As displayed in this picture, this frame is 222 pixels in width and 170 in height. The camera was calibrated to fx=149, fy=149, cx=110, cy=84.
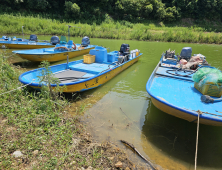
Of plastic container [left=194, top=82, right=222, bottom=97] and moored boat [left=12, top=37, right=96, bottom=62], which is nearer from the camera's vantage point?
plastic container [left=194, top=82, right=222, bottom=97]

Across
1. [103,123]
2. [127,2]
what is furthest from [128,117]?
[127,2]

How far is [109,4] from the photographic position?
40.0m

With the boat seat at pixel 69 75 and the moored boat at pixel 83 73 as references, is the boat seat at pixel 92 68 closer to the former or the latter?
the moored boat at pixel 83 73

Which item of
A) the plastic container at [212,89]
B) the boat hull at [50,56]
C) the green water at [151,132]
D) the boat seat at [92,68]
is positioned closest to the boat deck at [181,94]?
the plastic container at [212,89]

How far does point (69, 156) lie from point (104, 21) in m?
35.1

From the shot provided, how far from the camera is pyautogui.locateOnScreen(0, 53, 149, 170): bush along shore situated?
2695 millimetres

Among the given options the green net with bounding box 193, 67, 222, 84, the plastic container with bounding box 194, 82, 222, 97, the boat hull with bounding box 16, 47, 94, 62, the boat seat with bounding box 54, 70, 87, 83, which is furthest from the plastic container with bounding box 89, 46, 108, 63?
the plastic container with bounding box 194, 82, 222, 97

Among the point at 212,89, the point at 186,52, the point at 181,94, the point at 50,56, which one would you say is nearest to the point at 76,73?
the point at 50,56

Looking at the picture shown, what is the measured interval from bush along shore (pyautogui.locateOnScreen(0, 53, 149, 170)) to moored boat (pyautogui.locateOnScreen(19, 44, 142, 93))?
952mm

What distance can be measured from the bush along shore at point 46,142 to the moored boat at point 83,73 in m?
0.95

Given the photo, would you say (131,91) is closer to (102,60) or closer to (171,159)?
(102,60)

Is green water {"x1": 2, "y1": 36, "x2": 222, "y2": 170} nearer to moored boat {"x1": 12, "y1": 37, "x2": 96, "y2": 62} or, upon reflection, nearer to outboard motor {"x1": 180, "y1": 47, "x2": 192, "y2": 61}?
outboard motor {"x1": 180, "y1": 47, "x2": 192, "y2": 61}

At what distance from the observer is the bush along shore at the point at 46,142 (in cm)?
270

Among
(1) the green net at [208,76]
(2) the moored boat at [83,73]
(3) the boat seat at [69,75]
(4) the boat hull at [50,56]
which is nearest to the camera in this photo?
(1) the green net at [208,76]
